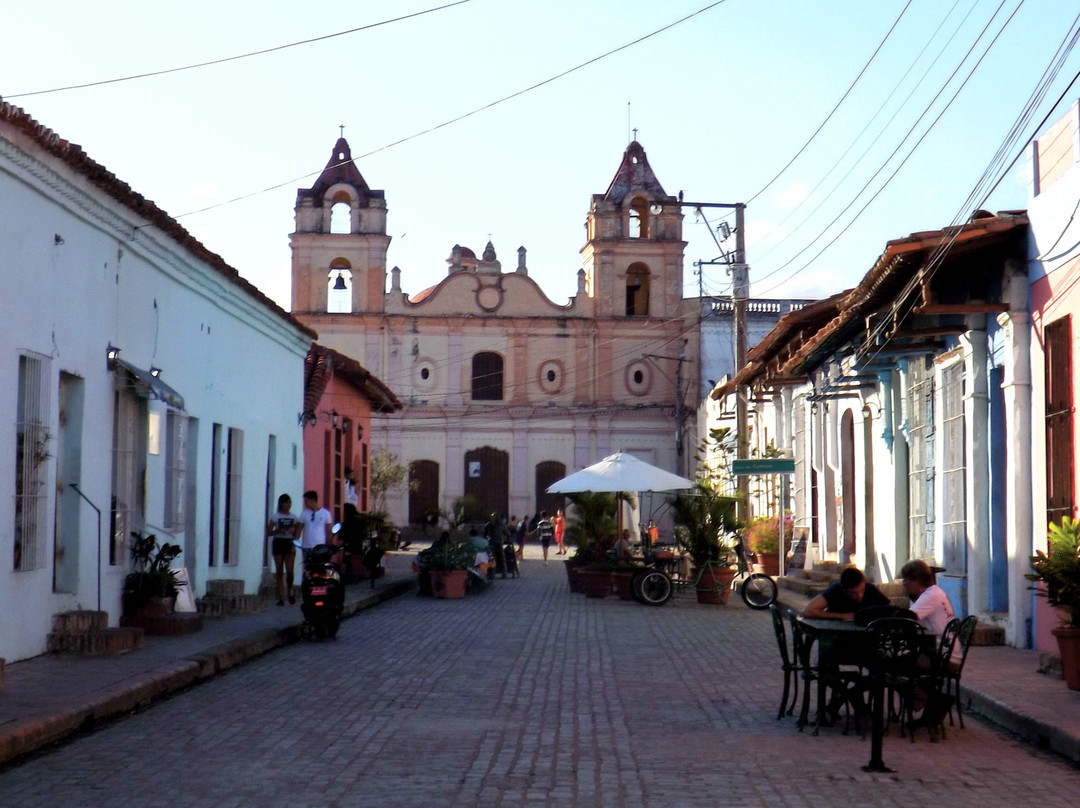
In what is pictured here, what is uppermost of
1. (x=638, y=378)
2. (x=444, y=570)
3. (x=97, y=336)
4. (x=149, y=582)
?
(x=638, y=378)

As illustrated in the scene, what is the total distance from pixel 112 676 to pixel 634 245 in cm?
4370

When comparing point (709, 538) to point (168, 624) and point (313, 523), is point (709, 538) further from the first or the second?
point (168, 624)

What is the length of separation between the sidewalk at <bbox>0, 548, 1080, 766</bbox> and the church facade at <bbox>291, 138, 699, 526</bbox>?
38630 millimetres

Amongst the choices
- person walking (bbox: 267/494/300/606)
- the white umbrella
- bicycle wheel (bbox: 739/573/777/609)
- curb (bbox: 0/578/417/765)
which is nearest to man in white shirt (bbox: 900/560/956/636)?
curb (bbox: 0/578/417/765)

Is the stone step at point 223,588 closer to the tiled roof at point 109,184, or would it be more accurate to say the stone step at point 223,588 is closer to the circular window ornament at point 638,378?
the tiled roof at point 109,184

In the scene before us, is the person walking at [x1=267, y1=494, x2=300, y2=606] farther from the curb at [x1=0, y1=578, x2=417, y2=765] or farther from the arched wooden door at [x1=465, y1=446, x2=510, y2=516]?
the arched wooden door at [x1=465, y1=446, x2=510, y2=516]

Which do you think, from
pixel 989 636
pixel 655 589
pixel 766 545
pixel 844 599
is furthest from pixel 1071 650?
pixel 766 545

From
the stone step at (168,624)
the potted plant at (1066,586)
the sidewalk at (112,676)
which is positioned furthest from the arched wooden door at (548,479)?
the potted plant at (1066,586)

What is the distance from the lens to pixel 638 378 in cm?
5466

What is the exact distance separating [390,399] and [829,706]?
23.9 m

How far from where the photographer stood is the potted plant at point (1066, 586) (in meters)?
10.8

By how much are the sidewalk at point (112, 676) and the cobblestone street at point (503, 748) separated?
161mm

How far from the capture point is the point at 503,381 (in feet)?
180

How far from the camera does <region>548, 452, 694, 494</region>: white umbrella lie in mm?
25156
